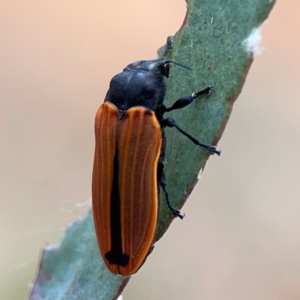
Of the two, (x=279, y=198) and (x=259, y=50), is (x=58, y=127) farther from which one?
(x=259, y=50)

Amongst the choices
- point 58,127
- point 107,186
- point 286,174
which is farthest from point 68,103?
point 107,186

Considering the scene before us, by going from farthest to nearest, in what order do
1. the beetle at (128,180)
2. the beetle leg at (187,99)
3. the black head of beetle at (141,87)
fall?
the black head of beetle at (141,87) < the beetle at (128,180) < the beetle leg at (187,99)

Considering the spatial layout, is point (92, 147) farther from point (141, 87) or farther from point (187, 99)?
point (187, 99)

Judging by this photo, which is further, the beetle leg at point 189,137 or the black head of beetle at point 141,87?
the black head of beetle at point 141,87

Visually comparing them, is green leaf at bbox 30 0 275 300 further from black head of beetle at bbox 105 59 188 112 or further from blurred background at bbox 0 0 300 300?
blurred background at bbox 0 0 300 300

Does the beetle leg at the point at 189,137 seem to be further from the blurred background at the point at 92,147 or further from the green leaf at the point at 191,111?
the blurred background at the point at 92,147

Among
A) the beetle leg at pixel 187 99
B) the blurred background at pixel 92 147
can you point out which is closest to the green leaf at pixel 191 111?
the beetle leg at pixel 187 99

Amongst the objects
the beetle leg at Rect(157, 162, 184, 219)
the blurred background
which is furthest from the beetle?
the blurred background
